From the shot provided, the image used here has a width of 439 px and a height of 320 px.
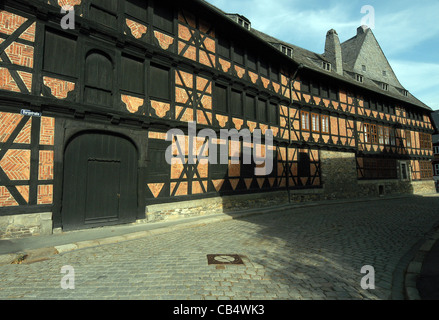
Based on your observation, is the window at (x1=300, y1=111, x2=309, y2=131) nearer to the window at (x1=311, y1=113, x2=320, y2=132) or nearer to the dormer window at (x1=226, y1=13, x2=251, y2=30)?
the window at (x1=311, y1=113, x2=320, y2=132)

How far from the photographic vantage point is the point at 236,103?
40.6ft

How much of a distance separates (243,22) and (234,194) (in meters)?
10.0

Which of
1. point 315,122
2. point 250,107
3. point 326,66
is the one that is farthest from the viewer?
point 326,66

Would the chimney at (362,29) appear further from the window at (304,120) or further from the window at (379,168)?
the window at (304,120)

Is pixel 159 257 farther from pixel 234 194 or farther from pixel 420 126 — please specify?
pixel 420 126

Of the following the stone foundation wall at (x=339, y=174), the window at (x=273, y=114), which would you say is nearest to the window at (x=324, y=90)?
the stone foundation wall at (x=339, y=174)

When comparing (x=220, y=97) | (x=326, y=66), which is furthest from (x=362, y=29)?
(x=220, y=97)

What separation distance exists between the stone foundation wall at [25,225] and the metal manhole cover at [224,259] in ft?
15.8

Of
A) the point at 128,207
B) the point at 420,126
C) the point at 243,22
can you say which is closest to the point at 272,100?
the point at 243,22

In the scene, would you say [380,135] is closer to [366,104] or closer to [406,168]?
[366,104]

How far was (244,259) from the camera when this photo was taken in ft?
15.4

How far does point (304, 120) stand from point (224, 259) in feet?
44.2

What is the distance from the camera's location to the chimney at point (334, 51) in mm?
20281

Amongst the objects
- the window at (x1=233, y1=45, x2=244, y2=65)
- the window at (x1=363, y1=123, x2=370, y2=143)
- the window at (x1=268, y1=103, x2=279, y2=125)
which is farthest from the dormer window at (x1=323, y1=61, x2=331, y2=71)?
the window at (x1=233, y1=45, x2=244, y2=65)
